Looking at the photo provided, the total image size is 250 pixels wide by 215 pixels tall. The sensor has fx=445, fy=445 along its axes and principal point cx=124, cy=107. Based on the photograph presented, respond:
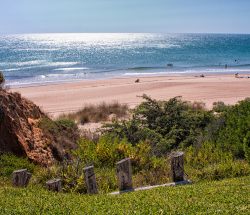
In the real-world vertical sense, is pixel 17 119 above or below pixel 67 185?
above

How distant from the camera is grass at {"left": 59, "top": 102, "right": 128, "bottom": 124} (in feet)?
75.5

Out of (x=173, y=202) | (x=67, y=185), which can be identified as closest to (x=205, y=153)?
(x=67, y=185)

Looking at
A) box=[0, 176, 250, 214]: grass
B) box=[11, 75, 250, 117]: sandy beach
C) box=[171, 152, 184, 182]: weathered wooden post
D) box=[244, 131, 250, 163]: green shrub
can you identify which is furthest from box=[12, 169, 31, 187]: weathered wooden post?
box=[11, 75, 250, 117]: sandy beach

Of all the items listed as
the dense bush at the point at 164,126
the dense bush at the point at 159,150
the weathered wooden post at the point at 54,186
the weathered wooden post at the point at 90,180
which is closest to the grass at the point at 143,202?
the weathered wooden post at the point at 54,186

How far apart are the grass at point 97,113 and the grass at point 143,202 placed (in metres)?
14.7

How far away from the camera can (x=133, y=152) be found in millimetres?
11242

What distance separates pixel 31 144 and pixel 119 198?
527 centimetres

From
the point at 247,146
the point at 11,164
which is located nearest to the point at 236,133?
the point at 247,146

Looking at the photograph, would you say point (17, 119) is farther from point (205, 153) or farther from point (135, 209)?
point (135, 209)

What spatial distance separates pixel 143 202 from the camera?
694 centimetres

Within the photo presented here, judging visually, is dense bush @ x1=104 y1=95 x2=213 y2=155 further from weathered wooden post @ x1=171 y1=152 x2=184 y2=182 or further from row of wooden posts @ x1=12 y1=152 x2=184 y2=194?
row of wooden posts @ x1=12 y1=152 x2=184 y2=194

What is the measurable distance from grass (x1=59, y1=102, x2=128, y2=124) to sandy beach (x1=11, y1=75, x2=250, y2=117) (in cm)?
243

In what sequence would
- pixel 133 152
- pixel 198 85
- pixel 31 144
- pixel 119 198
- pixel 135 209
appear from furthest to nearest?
pixel 198 85 → pixel 31 144 → pixel 133 152 → pixel 119 198 → pixel 135 209

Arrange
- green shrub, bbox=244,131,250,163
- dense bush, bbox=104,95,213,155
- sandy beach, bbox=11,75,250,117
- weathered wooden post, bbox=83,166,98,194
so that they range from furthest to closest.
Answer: sandy beach, bbox=11,75,250,117
dense bush, bbox=104,95,213,155
green shrub, bbox=244,131,250,163
weathered wooden post, bbox=83,166,98,194
